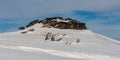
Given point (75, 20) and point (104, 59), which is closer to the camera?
point (104, 59)

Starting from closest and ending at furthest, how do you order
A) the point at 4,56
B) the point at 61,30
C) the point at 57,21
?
the point at 4,56, the point at 61,30, the point at 57,21

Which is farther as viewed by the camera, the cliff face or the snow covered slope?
the cliff face

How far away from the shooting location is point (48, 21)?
38.9 meters

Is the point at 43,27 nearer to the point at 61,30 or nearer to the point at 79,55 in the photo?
the point at 61,30

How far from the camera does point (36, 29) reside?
3562 cm

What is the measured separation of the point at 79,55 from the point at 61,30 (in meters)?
21.8

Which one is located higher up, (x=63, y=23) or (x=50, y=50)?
(x=63, y=23)

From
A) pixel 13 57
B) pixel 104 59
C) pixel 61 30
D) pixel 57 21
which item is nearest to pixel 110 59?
pixel 104 59

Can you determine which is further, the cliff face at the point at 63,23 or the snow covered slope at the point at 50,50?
the cliff face at the point at 63,23

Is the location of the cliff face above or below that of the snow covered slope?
above

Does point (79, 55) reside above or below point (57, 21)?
below

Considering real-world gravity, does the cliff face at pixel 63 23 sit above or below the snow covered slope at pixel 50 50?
above

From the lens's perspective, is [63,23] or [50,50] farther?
[63,23]

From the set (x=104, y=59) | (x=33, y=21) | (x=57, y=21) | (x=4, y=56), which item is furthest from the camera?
(x=33, y=21)
